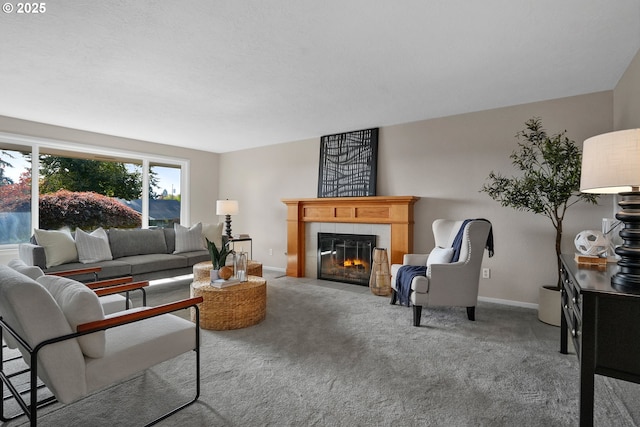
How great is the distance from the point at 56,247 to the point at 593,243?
5.12m

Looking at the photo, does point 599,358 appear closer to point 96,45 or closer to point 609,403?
point 609,403

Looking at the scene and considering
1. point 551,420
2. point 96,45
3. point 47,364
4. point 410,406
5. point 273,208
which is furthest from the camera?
point 273,208

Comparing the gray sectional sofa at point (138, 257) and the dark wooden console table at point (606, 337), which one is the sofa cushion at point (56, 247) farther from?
the dark wooden console table at point (606, 337)

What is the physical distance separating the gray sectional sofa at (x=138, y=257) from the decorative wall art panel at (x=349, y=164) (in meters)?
2.25

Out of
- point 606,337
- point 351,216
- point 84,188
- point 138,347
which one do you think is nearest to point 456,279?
point 606,337

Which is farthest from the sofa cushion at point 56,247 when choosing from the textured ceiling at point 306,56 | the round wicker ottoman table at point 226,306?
the round wicker ottoman table at point 226,306

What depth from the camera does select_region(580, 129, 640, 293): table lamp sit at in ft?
4.95

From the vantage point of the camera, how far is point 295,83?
10.3ft

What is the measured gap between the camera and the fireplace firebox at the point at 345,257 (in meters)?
4.79

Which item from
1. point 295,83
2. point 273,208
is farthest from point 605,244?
point 273,208

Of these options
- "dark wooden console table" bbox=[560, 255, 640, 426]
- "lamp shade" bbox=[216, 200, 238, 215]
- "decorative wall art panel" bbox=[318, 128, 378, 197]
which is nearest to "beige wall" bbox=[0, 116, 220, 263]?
"lamp shade" bbox=[216, 200, 238, 215]

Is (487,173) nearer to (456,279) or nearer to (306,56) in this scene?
(456,279)

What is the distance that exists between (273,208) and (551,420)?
16.2ft

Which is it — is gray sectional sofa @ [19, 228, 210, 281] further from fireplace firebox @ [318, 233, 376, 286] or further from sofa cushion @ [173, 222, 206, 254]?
fireplace firebox @ [318, 233, 376, 286]
